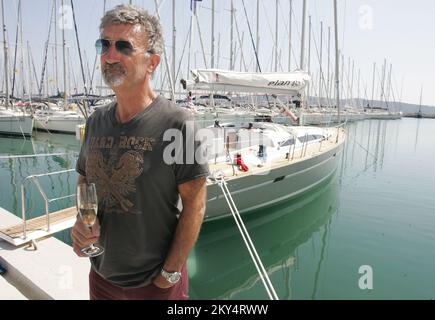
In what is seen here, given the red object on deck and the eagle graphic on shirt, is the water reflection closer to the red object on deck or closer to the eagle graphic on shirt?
the red object on deck

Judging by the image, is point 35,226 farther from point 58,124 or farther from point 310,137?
point 58,124

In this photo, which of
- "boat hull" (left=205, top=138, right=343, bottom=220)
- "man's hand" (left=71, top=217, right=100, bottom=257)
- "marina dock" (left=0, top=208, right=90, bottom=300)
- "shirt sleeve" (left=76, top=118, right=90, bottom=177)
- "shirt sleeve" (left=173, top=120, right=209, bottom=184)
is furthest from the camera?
"boat hull" (left=205, top=138, right=343, bottom=220)

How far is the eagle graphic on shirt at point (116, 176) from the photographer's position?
1.61 m

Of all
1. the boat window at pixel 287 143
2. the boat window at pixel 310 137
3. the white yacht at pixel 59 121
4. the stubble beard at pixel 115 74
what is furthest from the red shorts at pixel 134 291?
the white yacht at pixel 59 121

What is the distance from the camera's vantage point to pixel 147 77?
174 cm

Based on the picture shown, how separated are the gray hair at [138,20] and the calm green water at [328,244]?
4.52m

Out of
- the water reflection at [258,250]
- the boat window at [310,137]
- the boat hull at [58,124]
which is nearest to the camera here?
the water reflection at [258,250]

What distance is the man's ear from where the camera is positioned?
172 cm

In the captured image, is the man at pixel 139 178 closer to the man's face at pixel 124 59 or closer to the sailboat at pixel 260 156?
the man's face at pixel 124 59

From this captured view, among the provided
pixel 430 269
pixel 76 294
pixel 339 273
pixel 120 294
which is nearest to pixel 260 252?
pixel 339 273

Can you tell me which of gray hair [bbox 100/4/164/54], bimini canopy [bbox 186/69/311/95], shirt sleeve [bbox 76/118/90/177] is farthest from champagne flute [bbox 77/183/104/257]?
bimini canopy [bbox 186/69/311/95]

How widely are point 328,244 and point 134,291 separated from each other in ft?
21.2

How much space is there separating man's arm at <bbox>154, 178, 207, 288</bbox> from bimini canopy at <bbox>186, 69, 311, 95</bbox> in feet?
27.1
